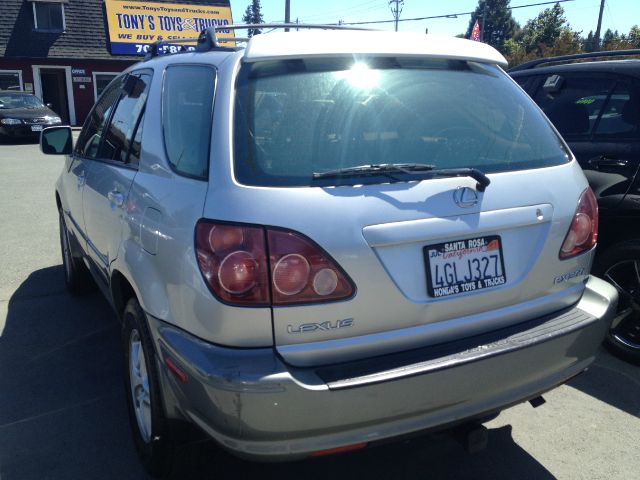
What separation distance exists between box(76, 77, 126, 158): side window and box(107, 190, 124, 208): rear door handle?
831 mm

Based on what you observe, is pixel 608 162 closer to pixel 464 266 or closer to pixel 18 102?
pixel 464 266

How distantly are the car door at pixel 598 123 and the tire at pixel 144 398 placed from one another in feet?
9.51

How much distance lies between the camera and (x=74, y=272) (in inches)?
195

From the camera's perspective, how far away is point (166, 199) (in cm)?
241

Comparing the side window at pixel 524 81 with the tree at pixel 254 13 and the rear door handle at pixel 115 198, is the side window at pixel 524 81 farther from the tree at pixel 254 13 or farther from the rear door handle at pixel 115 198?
the tree at pixel 254 13

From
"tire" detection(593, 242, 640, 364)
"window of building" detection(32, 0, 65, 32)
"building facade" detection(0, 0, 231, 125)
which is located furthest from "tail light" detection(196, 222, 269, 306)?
"window of building" detection(32, 0, 65, 32)

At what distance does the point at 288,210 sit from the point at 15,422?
2161 millimetres

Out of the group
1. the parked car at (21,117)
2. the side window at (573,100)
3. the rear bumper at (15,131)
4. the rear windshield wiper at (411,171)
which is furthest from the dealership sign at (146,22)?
the rear windshield wiper at (411,171)

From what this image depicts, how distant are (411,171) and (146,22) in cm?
2849

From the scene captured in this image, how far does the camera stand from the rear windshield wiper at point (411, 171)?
2.21 m

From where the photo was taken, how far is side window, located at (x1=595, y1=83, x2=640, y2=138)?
12.9 ft

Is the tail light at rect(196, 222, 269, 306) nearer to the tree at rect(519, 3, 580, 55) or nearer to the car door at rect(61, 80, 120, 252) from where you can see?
the car door at rect(61, 80, 120, 252)

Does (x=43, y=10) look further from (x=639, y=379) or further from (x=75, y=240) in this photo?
(x=639, y=379)

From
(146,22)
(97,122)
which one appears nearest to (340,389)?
(97,122)
